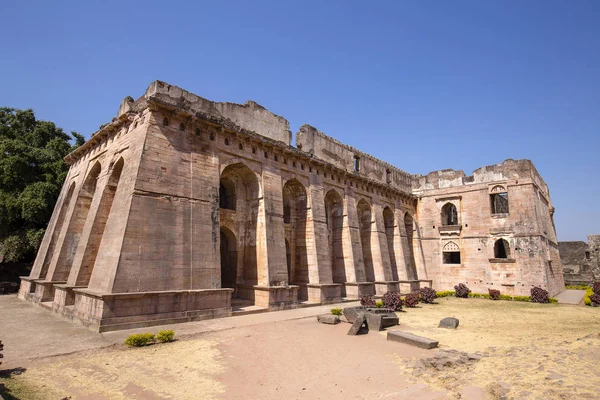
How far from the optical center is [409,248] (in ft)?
88.9

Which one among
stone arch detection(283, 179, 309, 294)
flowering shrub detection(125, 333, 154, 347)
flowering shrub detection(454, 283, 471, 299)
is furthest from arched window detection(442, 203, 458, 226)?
flowering shrub detection(125, 333, 154, 347)

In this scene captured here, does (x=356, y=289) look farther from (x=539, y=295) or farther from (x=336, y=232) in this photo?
(x=539, y=295)

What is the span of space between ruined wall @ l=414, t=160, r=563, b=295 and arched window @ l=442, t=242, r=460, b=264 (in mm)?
233

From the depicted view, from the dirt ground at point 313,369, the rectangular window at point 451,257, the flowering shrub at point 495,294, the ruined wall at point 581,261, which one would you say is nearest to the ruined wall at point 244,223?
the rectangular window at point 451,257

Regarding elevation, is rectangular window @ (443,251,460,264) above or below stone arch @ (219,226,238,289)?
above

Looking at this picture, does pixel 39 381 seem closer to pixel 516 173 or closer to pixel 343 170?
pixel 343 170

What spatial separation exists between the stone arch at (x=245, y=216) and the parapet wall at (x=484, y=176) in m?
17.4

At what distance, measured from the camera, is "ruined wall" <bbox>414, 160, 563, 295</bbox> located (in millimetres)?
22375

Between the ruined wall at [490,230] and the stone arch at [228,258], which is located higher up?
the ruined wall at [490,230]

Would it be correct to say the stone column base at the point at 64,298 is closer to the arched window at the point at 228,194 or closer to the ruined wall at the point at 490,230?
the arched window at the point at 228,194

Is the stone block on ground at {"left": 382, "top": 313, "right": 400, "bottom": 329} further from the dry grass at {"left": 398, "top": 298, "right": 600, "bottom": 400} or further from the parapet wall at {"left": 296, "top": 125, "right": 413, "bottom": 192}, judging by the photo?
the parapet wall at {"left": 296, "top": 125, "right": 413, "bottom": 192}

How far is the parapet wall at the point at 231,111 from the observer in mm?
12930

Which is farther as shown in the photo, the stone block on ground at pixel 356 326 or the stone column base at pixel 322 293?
the stone column base at pixel 322 293

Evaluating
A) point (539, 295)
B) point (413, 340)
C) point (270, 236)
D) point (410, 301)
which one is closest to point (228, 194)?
point (270, 236)
